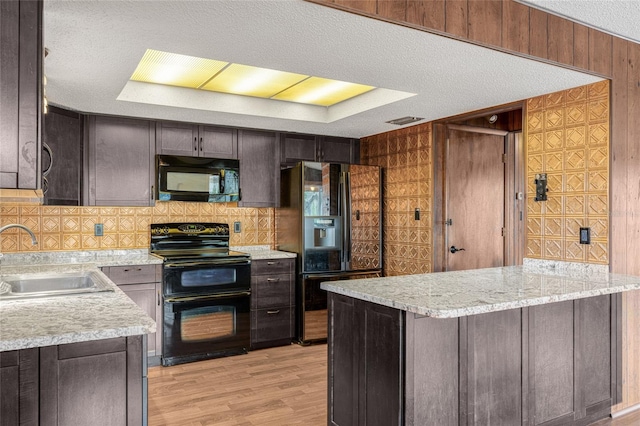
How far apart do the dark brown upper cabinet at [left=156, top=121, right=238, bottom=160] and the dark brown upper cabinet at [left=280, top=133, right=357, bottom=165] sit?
22.5 inches

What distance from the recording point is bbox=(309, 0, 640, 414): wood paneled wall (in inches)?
88.6

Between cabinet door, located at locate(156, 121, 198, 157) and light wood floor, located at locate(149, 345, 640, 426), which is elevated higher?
cabinet door, located at locate(156, 121, 198, 157)

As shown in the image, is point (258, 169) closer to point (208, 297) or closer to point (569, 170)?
point (208, 297)

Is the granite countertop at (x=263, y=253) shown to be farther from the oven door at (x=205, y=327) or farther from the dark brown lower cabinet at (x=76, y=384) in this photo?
the dark brown lower cabinet at (x=76, y=384)

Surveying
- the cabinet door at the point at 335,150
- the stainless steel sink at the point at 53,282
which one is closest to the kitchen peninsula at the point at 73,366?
the stainless steel sink at the point at 53,282

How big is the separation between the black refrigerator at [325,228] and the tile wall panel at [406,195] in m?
0.12

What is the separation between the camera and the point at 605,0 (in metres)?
2.36

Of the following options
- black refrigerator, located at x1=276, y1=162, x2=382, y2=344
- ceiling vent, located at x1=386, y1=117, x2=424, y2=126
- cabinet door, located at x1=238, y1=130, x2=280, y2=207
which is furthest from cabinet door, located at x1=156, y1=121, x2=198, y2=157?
ceiling vent, located at x1=386, y1=117, x2=424, y2=126

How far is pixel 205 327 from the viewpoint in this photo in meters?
4.10

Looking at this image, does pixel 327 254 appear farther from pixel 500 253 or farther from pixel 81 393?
pixel 81 393

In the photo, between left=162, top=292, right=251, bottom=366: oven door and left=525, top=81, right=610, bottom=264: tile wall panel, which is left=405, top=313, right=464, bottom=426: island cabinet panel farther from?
left=162, top=292, right=251, bottom=366: oven door

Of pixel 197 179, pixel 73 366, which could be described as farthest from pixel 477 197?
pixel 73 366

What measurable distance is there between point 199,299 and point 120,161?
144cm

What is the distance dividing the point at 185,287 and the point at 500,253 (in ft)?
10.2
